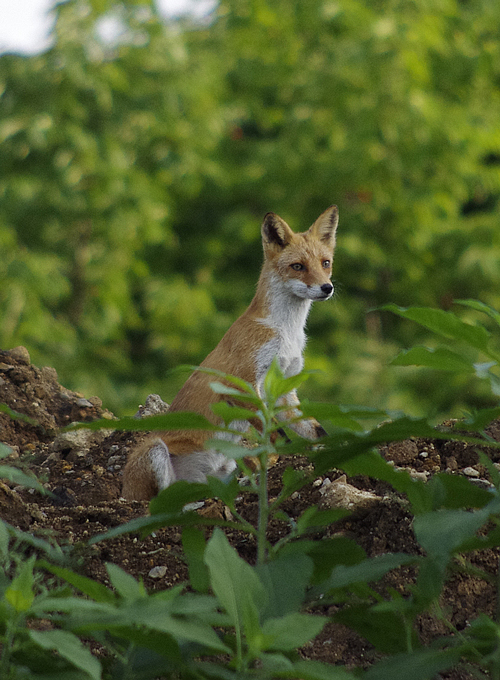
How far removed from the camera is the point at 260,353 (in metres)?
5.15

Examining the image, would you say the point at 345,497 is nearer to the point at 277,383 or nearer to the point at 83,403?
the point at 277,383

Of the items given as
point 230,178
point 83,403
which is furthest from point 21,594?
point 230,178

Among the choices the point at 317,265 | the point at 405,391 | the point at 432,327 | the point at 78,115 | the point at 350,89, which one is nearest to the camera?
the point at 432,327

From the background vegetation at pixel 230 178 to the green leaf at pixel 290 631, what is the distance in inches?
459

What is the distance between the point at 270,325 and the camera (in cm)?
537

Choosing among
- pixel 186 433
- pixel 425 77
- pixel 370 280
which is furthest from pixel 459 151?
pixel 186 433

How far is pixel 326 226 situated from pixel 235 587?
465 cm

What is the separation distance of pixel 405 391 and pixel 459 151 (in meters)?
6.22

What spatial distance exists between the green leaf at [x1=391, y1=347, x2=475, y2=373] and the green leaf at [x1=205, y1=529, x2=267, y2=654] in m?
0.67

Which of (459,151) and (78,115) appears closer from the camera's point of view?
(78,115)

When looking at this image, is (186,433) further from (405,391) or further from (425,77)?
(425,77)

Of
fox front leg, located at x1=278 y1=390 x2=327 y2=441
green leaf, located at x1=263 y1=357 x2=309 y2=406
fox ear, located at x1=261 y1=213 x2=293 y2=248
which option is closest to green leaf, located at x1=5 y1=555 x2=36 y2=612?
green leaf, located at x1=263 y1=357 x2=309 y2=406

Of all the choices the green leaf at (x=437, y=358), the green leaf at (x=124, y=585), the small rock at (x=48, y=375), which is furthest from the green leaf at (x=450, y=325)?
the small rock at (x=48, y=375)

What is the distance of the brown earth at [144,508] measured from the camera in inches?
102
